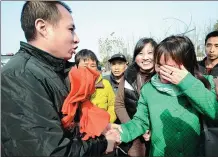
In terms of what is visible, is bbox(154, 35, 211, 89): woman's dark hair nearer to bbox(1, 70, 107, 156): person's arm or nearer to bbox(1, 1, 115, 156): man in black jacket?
bbox(1, 1, 115, 156): man in black jacket

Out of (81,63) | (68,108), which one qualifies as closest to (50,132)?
(68,108)

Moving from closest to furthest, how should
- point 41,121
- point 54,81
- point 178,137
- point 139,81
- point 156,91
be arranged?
point 41,121 < point 54,81 < point 178,137 < point 156,91 < point 139,81

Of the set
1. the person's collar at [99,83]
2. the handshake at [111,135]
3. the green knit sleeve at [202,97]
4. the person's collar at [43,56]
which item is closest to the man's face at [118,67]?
the person's collar at [99,83]

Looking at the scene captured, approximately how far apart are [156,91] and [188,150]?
56 cm

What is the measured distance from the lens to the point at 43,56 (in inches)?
55.2

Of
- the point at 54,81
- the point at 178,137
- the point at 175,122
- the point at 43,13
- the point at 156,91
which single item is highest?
the point at 43,13

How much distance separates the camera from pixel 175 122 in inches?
71.7

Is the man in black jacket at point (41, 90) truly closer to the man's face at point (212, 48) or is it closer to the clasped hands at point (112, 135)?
the clasped hands at point (112, 135)

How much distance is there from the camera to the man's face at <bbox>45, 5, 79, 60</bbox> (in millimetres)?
1469

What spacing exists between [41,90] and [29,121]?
0.18 metres

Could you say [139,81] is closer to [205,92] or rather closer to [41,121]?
[205,92]

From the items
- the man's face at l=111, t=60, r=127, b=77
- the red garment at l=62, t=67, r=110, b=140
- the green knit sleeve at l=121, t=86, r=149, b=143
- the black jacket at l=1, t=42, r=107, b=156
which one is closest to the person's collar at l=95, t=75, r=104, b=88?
the man's face at l=111, t=60, r=127, b=77

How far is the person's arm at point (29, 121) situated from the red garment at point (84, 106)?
15 cm

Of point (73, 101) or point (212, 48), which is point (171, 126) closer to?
point (73, 101)
